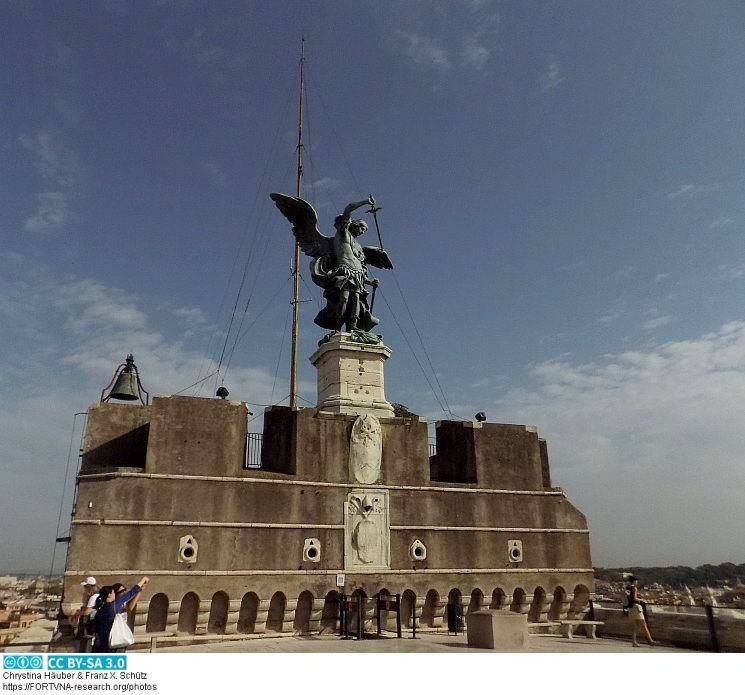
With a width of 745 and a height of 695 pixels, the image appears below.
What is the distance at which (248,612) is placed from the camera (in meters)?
17.2

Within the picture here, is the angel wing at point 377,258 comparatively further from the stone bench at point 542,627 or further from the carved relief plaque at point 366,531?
the stone bench at point 542,627

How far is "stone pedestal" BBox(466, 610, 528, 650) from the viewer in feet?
47.2

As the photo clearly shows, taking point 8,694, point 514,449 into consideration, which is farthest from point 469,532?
point 8,694

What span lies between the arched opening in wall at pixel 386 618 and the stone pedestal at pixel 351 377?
18.9 ft

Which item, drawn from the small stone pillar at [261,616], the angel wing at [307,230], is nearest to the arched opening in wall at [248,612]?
the small stone pillar at [261,616]

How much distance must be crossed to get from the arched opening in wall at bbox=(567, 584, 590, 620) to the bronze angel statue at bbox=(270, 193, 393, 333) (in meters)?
11.8

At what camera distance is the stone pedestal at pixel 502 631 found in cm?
1438

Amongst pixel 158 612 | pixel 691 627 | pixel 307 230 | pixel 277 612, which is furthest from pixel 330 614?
pixel 307 230

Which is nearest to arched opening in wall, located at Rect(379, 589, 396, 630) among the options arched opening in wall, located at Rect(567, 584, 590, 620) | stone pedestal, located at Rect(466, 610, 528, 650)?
stone pedestal, located at Rect(466, 610, 528, 650)

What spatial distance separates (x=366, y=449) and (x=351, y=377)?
3.23m

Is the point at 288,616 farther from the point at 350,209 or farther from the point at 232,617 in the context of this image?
the point at 350,209

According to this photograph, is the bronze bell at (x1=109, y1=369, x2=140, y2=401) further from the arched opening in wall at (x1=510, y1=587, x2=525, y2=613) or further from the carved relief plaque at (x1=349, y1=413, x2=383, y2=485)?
the arched opening in wall at (x1=510, y1=587, x2=525, y2=613)

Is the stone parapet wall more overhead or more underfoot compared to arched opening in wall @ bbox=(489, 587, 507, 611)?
more underfoot

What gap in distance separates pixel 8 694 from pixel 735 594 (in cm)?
2443
